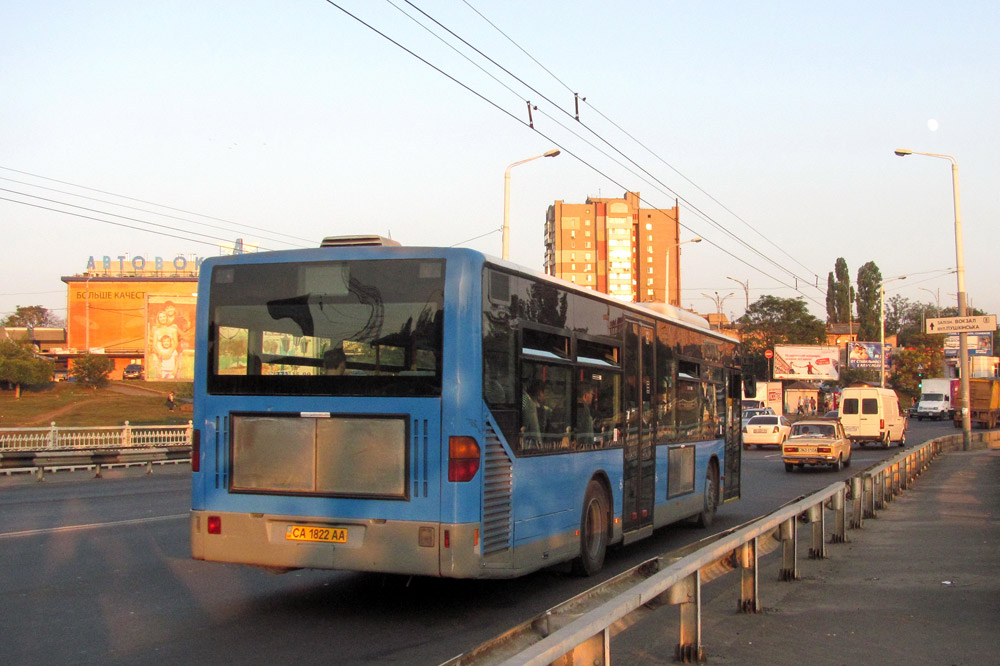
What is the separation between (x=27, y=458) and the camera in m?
24.5

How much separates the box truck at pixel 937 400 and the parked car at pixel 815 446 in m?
57.3

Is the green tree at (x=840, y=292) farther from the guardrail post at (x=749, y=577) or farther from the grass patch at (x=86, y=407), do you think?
the guardrail post at (x=749, y=577)

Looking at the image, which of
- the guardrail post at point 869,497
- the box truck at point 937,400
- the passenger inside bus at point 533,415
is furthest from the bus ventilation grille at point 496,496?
the box truck at point 937,400

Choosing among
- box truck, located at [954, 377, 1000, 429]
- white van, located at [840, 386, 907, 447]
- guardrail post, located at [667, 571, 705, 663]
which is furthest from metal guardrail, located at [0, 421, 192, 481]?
box truck, located at [954, 377, 1000, 429]

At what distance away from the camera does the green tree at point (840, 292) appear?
12400cm

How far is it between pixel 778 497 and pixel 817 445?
9.31 metres

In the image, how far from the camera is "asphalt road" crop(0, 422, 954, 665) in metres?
6.84

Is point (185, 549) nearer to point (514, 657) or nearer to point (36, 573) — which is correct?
point (36, 573)

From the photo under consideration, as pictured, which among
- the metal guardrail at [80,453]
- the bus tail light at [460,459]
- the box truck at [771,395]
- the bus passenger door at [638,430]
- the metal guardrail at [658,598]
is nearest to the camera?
the metal guardrail at [658,598]

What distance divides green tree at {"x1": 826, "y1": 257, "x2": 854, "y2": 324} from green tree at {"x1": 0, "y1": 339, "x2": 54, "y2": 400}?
90363mm

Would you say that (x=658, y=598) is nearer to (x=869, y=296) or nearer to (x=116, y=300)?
(x=116, y=300)

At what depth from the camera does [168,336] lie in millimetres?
79938

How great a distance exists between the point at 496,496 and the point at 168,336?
76744 mm

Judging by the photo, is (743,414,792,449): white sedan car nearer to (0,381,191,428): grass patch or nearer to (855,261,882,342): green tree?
(0,381,191,428): grass patch
